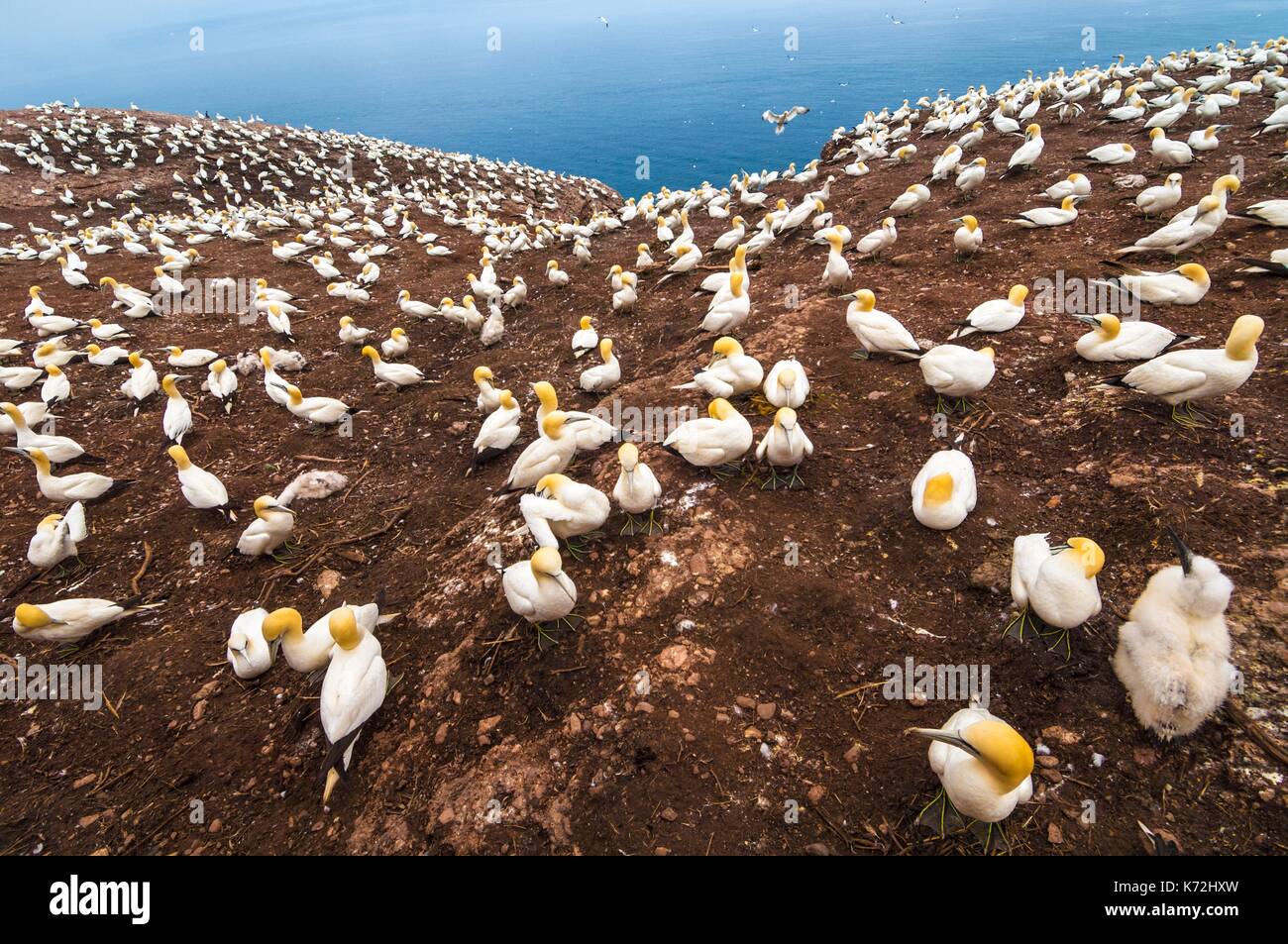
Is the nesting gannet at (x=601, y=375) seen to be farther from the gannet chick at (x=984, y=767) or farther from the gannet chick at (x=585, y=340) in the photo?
the gannet chick at (x=984, y=767)

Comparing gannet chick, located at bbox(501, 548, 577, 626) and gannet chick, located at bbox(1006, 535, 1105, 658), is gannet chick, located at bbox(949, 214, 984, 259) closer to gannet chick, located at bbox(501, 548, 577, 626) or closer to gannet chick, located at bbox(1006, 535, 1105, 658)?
gannet chick, located at bbox(1006, 535, 1105, 658)

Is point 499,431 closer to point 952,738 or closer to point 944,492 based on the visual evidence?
point 944,492

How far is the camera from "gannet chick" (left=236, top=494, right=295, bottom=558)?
240 inches

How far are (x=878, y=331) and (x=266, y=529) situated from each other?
7314 millimetres

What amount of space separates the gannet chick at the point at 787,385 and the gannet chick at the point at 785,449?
0.50 m

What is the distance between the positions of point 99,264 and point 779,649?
78.5 ft

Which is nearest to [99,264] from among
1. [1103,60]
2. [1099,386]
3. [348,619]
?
[348,619]

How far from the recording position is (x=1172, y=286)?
6.62 meters

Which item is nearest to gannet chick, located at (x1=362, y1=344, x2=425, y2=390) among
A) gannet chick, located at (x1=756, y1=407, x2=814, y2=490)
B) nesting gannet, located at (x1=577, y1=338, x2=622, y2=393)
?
nesting gannet, located at (x1=577, y1=338, x2=622, y2=393)

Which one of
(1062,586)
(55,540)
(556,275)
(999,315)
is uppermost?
(556,275)

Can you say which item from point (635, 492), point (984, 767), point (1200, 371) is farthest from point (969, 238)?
point (984, 767)

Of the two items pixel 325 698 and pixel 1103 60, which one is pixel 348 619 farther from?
pixel 1103 60

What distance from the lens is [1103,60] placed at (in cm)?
8394

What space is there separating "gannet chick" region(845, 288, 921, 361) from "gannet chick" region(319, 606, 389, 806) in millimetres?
6194
